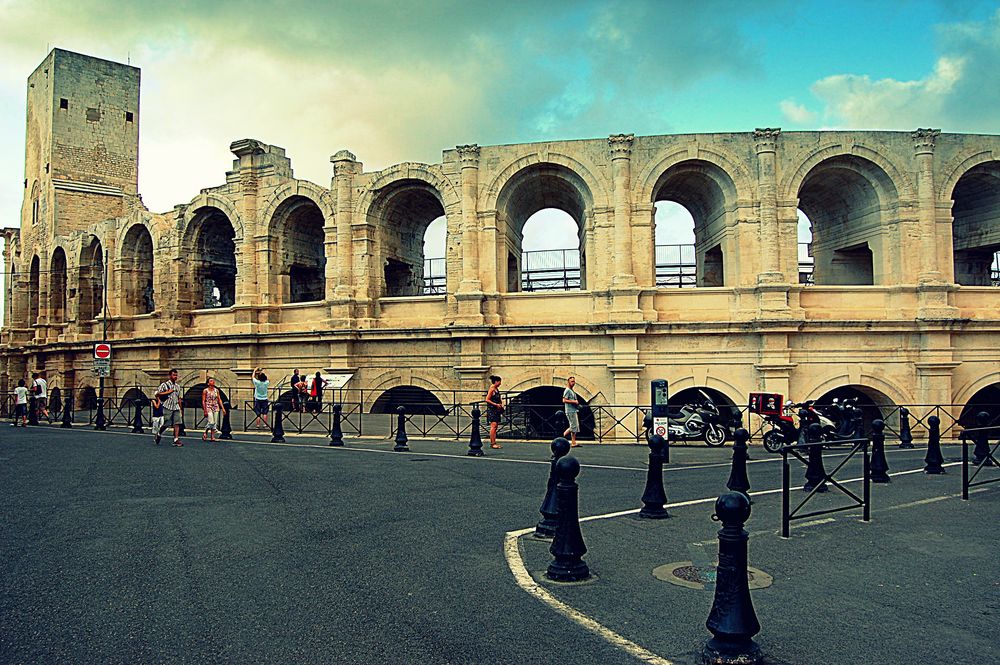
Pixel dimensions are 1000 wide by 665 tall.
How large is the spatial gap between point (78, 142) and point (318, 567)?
36877mm

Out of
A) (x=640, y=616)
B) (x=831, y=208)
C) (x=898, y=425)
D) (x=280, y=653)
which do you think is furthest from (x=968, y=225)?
(x=280, y=653)

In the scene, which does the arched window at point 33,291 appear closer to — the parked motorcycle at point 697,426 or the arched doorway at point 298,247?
the arched doorway at point 298,247

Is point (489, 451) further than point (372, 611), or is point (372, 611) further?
point (489, 451)

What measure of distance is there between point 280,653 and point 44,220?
38.8m

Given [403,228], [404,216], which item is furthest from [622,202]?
[403,228]

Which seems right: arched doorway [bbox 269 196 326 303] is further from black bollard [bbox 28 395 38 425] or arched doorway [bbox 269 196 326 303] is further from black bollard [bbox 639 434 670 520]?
black bollard [bbox 639 434 670 520]

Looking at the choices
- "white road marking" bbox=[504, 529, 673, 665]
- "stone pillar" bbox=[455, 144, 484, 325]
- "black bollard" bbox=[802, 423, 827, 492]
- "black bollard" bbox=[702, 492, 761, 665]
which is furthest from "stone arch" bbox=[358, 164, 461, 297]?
"black bollard" bbox=[702, 492, 761, 665]

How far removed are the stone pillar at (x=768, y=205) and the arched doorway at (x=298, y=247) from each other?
1485 centimetres

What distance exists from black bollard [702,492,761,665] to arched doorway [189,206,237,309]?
2609cm

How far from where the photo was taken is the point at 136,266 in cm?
3042

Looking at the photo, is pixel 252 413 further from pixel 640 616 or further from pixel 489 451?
pixel 640 616

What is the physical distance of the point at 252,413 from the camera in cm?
2380

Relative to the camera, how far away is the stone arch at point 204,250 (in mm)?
27594

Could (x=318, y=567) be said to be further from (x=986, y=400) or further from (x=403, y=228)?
(x=986, y=400)
